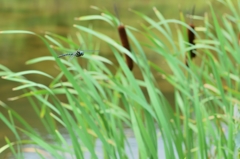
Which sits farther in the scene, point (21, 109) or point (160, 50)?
point (21, 109)

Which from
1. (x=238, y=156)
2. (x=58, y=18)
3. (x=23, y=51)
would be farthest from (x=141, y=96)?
(x=58, y=18)

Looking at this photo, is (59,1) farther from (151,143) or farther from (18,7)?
(151,143)

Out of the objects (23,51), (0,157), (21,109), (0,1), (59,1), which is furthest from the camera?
(59,1)

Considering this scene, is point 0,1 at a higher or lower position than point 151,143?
higher

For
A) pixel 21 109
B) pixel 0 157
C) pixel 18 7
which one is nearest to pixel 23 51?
pixel 21 109

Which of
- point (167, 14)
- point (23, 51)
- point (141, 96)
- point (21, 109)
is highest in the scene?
point (167, 14)

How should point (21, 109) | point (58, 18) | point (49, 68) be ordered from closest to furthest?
point (21, 109), point (49, 68), point (58, 18)
